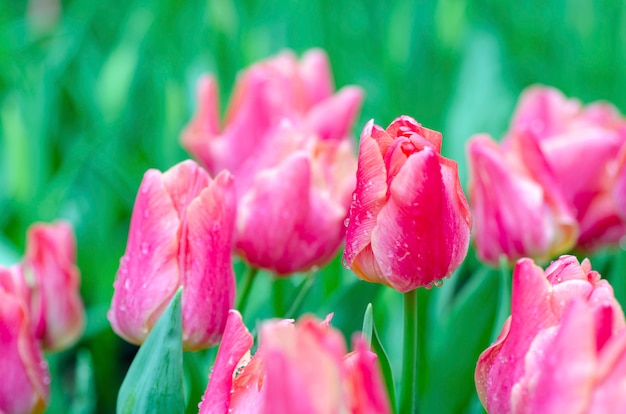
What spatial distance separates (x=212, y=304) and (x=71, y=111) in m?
1.18

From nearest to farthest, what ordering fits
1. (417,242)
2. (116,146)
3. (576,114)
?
(417,242) < (576,114) < (116,146)

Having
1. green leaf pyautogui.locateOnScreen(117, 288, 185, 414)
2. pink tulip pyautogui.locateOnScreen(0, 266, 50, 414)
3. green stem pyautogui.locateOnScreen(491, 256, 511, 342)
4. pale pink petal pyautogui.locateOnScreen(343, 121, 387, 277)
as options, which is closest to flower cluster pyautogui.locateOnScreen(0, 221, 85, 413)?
pink tulip pyautogui.locateOnScreen(0, 266, 50, 414)

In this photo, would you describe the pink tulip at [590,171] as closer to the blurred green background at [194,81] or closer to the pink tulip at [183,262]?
the blurred green background at [194,81]

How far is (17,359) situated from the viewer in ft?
2.05

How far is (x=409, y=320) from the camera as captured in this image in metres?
0.60

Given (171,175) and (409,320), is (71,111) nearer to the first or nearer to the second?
(171,175)

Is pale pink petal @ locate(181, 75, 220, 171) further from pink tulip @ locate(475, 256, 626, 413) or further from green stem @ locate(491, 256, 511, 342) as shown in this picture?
pink tulip @ locate(475, 256, 626, 413)

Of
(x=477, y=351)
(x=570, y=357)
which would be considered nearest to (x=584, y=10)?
(x=477, y=351)

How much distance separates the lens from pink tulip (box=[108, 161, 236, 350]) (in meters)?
0.60

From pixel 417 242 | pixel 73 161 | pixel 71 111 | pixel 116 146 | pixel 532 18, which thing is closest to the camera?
pixel 417 242

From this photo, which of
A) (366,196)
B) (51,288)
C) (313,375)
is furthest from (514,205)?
(313,375)

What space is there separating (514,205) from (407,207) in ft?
1.08

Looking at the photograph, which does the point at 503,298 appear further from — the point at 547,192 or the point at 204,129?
the point at 204,129

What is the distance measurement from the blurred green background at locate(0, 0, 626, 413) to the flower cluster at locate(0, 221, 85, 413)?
0.07m
